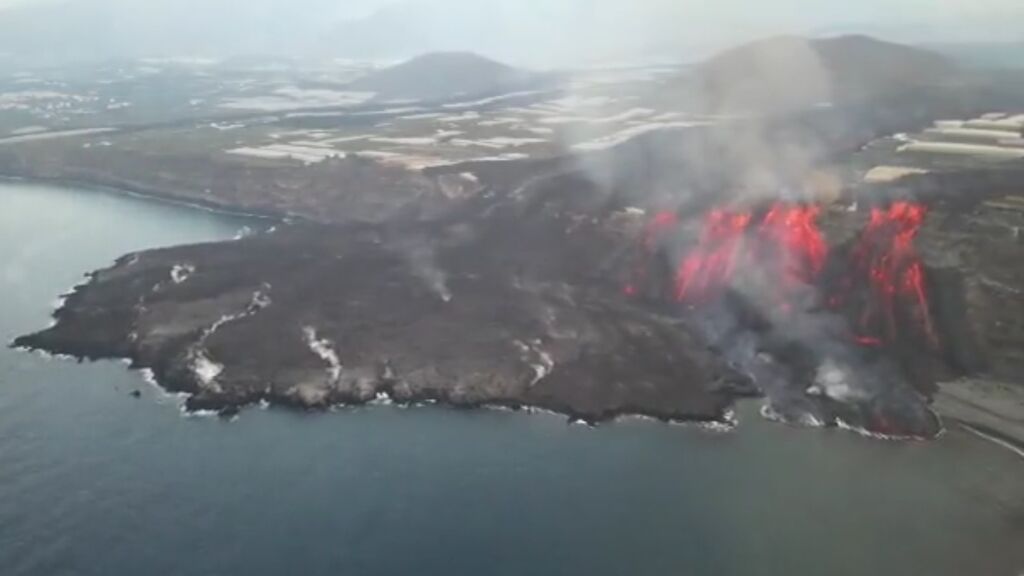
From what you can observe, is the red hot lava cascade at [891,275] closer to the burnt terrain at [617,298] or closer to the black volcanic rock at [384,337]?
the burnt terrain at [617,298]

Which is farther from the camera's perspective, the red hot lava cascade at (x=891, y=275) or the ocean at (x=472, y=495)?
the red hot lava cascade at (x=891, y=275)

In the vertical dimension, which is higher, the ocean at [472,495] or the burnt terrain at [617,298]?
the burnt terrain at [617,298]

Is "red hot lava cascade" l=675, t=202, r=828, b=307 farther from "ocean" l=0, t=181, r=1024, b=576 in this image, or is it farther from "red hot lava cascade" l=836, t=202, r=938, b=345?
"ocean" l=0, t=181, r=1024, b=576

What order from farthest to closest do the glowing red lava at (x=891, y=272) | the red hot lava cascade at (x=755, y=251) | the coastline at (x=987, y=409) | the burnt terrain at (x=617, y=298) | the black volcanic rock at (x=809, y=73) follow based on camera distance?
the black volcanic rock at (x=809, y=73), the red hot lava cascade at (x=755, y=251), the glowing red lava at (x=891, y=272), the burnt terrain at (x=617, y=298), the coastline at (x=987, y=409)

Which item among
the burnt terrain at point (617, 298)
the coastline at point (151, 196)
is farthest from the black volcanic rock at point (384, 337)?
the coastline at point (151, 196)

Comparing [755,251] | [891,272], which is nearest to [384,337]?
[755,251]

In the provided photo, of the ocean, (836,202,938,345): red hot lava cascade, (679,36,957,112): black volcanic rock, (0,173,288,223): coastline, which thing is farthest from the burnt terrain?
(679,36,957,112): black volcanic rock

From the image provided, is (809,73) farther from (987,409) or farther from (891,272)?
(987,409)
